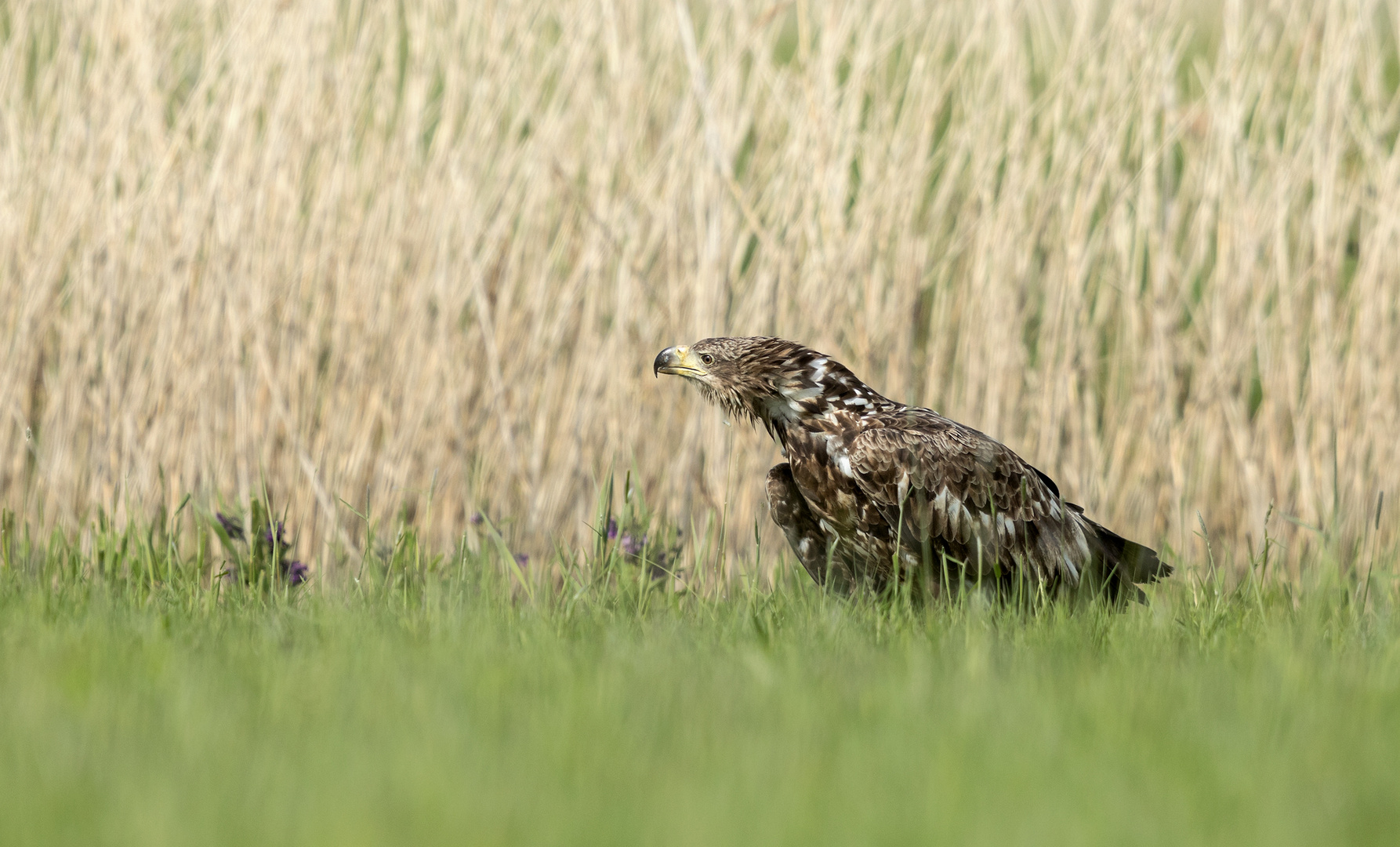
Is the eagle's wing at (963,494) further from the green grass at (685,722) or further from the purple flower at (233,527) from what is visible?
the purple flower at (233,527)

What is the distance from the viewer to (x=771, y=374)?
12.4 feet

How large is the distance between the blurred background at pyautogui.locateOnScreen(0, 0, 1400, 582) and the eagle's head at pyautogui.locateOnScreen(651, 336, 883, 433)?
2.20 feet

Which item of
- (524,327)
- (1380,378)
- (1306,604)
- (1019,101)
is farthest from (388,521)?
(1380,378)

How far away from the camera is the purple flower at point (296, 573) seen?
13.5 feet

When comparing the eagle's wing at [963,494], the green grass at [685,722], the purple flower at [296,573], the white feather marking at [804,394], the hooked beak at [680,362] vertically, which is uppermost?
the hooked beak at [680,362]

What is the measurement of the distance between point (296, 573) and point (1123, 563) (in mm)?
2427

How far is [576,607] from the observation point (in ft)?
11.4

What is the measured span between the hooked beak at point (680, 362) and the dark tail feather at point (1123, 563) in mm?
1182

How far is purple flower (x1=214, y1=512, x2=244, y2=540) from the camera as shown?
4.14 m

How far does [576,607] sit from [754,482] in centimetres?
129

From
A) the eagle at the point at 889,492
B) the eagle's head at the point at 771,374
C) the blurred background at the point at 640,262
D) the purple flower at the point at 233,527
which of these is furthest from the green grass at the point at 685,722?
the blurred background at the point at 640,262

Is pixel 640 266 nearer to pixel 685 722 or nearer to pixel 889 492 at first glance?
pixel 889 492

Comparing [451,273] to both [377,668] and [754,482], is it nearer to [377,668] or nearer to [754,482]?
[754,482]

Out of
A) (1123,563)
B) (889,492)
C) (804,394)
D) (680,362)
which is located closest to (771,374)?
(804,394)
